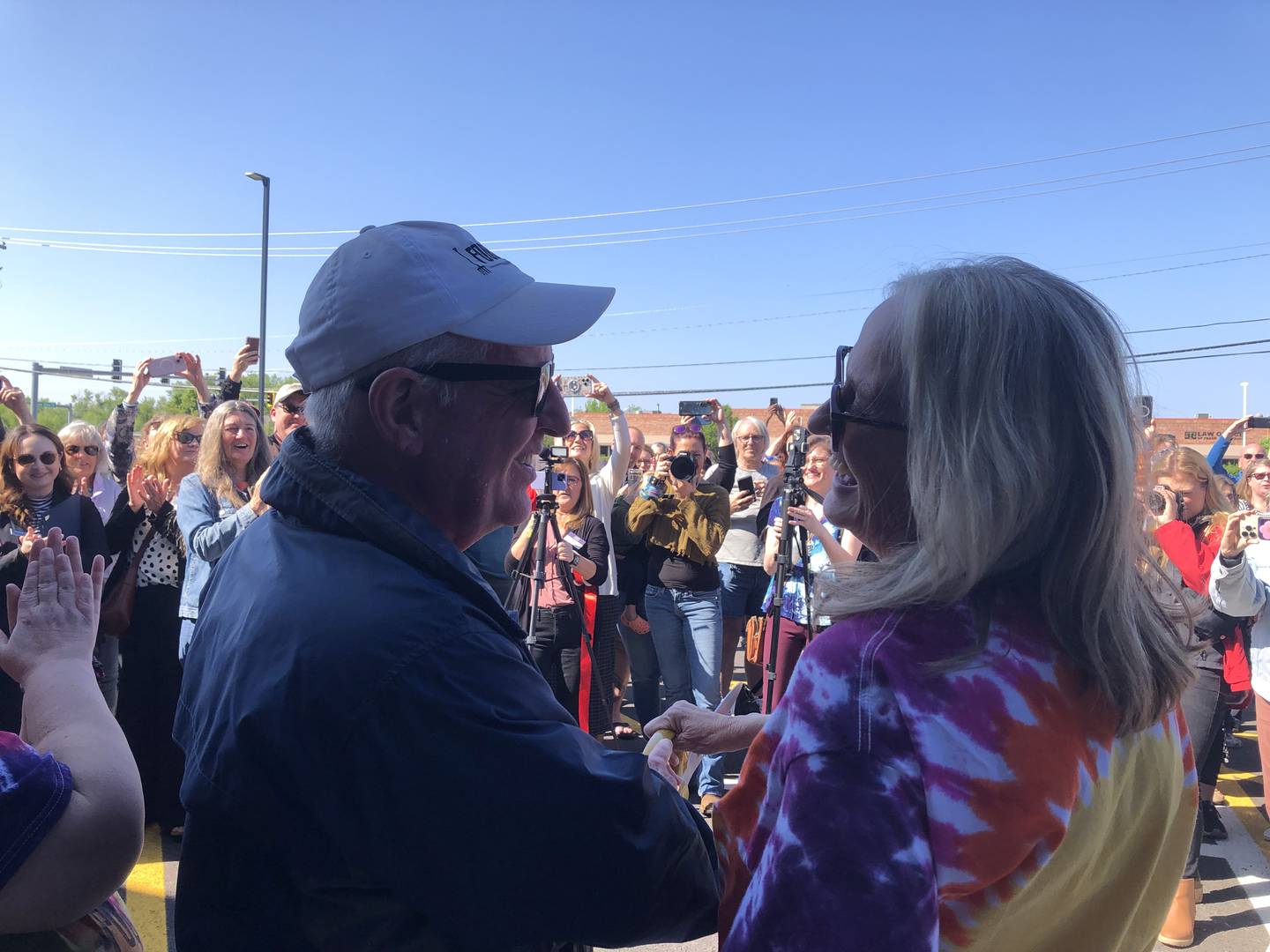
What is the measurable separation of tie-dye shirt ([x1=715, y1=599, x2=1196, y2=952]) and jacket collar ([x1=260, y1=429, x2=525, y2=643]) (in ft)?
1.34

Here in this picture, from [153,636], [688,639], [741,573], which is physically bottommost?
[688,639]

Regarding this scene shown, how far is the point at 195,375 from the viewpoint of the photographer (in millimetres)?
6332

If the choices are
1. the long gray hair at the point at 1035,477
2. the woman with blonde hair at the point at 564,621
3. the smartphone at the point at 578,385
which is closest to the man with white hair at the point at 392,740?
the long gray hair at the point at 1035,477

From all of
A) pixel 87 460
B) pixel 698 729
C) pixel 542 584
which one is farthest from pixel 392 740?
pixel 87 460

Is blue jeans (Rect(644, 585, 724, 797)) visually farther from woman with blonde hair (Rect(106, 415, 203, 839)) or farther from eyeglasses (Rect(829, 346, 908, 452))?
eyeglasses (Rect(829, 346, 908, 452))

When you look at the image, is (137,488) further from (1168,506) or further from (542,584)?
(1168,506)

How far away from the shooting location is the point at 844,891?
0.92 metres

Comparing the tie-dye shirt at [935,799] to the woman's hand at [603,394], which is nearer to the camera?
the tie-dye shirt at [935,799]

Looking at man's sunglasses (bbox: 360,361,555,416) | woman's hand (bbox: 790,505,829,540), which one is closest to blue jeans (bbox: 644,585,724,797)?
woman's hand (bbox: 790,505,829,540)

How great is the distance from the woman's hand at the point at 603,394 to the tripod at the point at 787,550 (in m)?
1.94

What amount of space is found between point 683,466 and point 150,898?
373cm

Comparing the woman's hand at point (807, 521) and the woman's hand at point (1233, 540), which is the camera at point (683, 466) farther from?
the woman's hand at point (1233, 540)

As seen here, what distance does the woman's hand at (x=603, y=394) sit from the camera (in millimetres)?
6816

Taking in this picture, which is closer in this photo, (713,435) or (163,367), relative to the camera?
(163,367)
